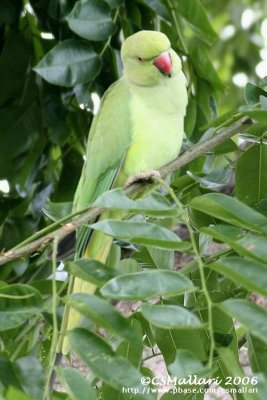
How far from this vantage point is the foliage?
2.20ft

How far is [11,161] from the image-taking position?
1.42 m

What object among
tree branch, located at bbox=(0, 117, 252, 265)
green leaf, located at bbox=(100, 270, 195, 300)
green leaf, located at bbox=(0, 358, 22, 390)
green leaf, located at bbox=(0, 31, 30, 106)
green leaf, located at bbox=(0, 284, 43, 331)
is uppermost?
green leaf, located at bbox=(100, 270, 195, 300)

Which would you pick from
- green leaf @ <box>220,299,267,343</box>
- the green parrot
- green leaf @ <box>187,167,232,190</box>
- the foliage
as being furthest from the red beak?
green leaf @ <box>220,299,267,343</box>

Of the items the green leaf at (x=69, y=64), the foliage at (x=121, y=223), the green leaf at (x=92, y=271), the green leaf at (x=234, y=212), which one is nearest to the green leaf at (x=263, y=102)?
the foliage at (x=121, y=223)

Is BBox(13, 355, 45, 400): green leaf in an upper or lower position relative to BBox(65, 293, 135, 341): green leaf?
lower

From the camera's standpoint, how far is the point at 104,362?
0.67 meters

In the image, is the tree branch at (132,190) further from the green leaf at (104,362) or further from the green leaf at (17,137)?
the green leaf at (17,137)

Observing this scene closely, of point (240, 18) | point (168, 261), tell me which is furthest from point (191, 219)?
point (240, 18)

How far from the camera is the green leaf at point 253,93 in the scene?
2.99 feet

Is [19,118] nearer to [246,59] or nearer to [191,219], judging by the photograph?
→ [191,219]

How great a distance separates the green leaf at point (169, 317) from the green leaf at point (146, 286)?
0.01m

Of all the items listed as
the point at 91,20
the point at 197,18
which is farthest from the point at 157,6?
the point at 91,20

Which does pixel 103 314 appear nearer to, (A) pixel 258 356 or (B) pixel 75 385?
(B) pixel 75 385

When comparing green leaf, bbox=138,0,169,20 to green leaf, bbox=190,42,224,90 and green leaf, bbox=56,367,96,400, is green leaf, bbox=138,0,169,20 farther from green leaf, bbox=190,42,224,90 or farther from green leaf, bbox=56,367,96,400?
green leaf, bbox=56,367,96,400
